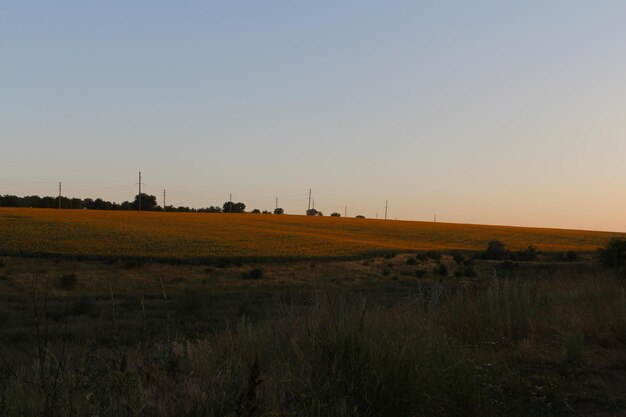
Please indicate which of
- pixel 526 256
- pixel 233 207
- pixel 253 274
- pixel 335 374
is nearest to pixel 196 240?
pixel 253 274

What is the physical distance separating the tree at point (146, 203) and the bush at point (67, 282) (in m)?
86.1

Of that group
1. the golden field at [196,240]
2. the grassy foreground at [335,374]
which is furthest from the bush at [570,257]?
the grassy foreground at [335,374]

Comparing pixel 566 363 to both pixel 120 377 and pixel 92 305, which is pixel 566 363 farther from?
pixel 92 305

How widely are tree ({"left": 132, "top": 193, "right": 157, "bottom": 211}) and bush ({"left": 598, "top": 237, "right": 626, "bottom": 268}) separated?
9411 centimetres

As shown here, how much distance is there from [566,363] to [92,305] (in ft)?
56.0

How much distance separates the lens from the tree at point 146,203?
109625mm

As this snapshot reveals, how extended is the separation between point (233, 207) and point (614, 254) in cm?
10499

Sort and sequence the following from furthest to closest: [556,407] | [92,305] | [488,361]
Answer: [92,305], [488,361], [556,407]

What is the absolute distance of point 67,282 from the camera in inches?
982

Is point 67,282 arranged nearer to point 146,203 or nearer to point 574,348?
point 574,348

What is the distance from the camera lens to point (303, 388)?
3877 millimetres

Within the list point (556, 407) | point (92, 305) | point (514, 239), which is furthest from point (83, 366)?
point (514, 239)

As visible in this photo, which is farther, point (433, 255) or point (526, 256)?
point (433, 255)

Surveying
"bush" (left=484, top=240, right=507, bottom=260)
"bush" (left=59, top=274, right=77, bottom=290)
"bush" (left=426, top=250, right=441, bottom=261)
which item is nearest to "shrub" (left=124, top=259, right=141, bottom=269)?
"bush" (left=59, top=274, right=77, bottom=290)
